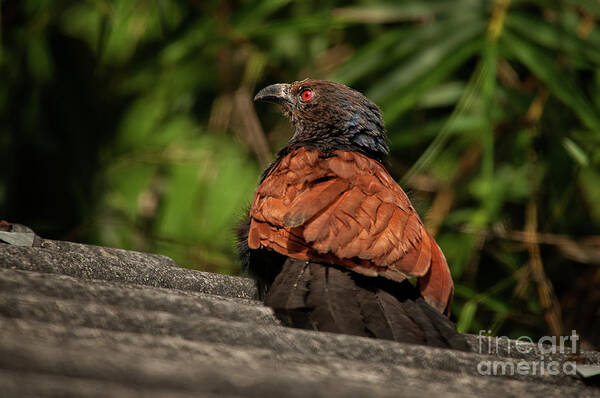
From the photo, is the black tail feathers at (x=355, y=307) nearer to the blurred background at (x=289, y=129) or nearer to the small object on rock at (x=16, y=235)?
the small object on rock at (x=16, y=235)

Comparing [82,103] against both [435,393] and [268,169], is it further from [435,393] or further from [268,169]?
[435,393]

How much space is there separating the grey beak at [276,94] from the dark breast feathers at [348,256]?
3.75 feet

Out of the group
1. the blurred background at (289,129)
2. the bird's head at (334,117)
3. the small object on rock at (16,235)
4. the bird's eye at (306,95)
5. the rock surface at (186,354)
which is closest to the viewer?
the rock surface at (186,354)

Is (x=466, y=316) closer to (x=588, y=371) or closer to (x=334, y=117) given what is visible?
(x=334, y=117)

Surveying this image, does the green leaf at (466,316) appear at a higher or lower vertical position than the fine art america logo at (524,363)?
higher

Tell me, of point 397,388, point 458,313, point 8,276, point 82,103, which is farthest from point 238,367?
point 82,103

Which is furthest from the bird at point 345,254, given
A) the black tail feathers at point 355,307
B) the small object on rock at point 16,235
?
the small object on rock at point 16,235

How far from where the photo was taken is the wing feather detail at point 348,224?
1.86 meters

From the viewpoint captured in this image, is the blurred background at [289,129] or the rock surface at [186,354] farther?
the blurred background at [289,129]

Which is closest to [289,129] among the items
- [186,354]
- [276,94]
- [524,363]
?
[276,94]

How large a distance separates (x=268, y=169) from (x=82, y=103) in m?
2.81

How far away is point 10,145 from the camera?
4398mm

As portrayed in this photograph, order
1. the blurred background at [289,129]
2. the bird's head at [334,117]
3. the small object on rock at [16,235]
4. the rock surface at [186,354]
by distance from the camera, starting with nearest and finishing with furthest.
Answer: the rock surface at [186,354] → the small object on rock at [16,235] → the bird's head at [334,117] → the blurred background at [289,129]

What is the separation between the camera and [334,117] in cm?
312
